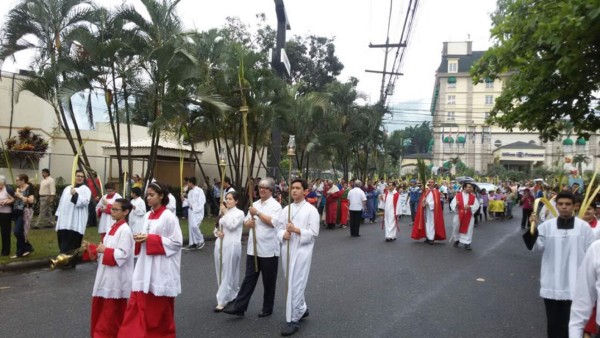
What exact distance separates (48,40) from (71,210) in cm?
470

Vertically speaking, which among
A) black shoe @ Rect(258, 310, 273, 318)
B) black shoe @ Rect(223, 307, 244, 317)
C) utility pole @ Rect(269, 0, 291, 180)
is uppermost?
utility pole @ Rect(269, 0, 291, 180)

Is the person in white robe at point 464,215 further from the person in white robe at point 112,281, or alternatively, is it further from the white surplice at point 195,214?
the person in white robe at point 112,281

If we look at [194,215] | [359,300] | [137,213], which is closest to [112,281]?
[359,300]

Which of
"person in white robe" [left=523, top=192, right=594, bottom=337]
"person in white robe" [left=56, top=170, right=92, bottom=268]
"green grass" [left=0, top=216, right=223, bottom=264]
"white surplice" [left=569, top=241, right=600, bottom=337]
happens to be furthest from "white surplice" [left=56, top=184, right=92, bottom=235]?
"white surplice" [left=569, top=241, right=600, bottom=337]

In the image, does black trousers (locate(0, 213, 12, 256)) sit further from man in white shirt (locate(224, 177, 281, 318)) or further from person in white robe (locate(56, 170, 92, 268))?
man in white shirt (locate(224, 177, 281, 318))

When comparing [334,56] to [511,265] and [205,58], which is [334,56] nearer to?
[205,58]

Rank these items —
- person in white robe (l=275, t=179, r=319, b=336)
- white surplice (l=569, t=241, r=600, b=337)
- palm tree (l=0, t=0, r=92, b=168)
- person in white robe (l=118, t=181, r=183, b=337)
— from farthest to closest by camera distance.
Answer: palm tree (l=0, t=0, r=92, b=168) < person in white robe (l=275, t=179, r=319, b=336) < person in white robe (l=118, t=181, r=183, b=337) < white surplice (l=569, t=241, r=600, b=337)

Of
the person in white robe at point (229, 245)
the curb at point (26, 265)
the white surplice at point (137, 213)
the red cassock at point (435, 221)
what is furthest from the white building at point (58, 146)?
the person in white robe at point (229, 245)

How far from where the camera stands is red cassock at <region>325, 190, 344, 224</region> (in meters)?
17.2

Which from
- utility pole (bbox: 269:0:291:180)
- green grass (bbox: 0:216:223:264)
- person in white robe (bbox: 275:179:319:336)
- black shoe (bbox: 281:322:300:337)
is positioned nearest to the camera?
black shoe (bbox: 281:322:300:337)

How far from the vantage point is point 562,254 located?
4539 millimetres

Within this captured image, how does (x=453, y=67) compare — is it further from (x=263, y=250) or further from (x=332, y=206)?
(x=263, y=250)

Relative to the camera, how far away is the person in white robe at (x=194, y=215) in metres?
11.1

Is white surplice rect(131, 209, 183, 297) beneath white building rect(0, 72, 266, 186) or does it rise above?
beneath
